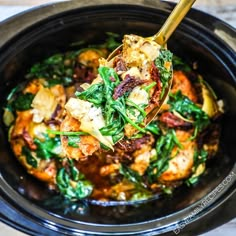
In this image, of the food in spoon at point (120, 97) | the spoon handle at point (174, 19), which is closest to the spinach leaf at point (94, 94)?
the food in spoon at point (120, 97)

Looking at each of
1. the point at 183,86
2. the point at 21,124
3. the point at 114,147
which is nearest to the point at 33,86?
the point at 21,124

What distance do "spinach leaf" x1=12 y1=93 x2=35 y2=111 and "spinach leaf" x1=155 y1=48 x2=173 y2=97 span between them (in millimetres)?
865

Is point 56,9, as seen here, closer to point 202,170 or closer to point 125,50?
point 125,50

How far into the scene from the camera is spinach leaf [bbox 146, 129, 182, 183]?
2848 mm

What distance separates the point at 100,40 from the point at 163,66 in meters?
0.70

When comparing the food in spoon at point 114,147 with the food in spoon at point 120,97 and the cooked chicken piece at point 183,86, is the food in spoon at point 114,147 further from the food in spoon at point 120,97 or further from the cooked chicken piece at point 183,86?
the food in spoon at point 120,97

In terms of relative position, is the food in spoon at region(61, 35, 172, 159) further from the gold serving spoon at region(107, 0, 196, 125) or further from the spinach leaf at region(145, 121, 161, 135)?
the spinach leaf at region(145, 121, 161, 135)

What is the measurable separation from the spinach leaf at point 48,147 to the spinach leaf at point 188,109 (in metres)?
0.67

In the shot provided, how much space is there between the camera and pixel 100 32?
9.40ft

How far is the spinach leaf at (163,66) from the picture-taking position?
7.69 feet

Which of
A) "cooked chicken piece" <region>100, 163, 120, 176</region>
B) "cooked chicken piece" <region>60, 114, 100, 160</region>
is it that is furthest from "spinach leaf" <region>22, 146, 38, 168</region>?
"cooked chicken piece" <region>60, 114, 100, 160</region>

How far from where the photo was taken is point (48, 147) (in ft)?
9.46

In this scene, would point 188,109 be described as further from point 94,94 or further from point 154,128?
point 94,94

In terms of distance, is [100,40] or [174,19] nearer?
[174,19]
